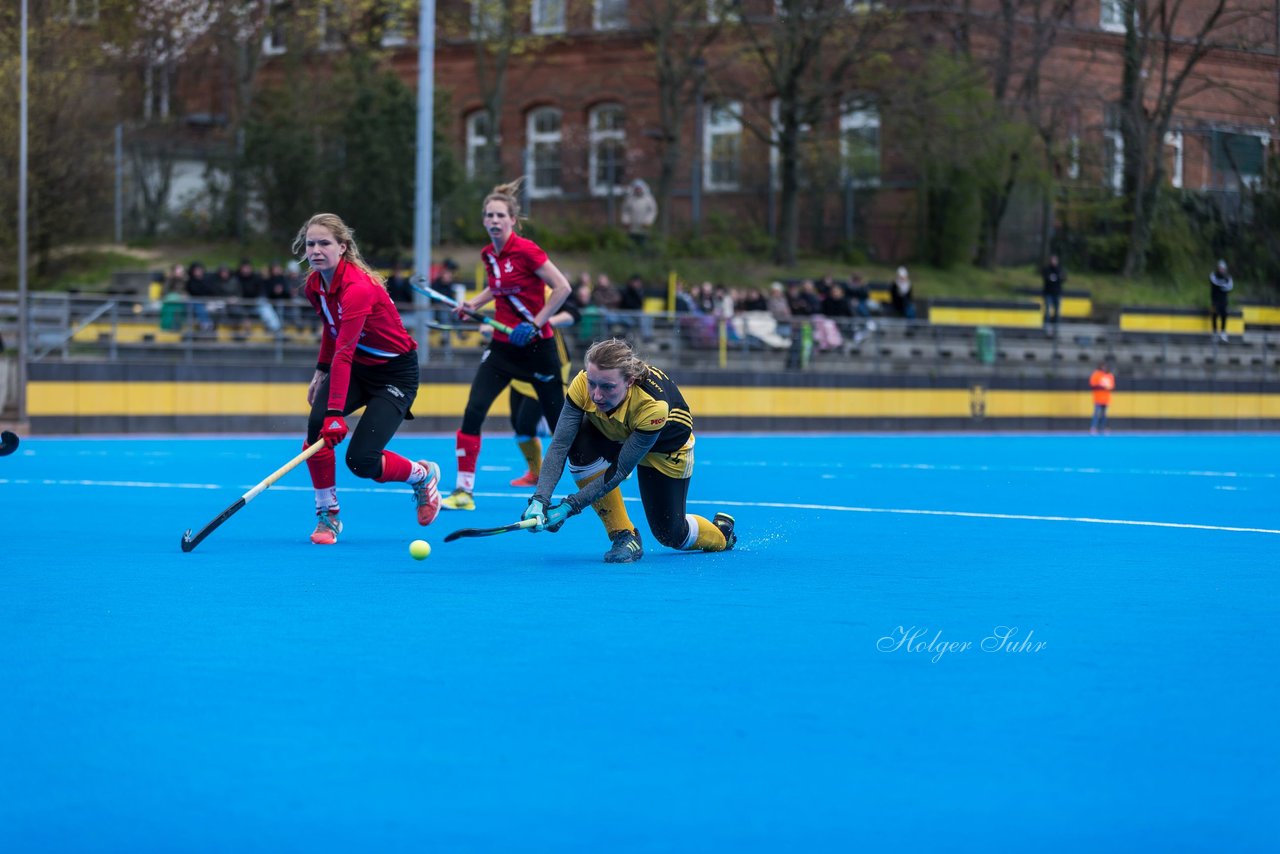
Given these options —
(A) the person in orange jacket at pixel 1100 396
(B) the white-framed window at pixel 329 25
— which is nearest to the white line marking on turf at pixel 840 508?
(A) the person in orange jacket at pixel 1100 396

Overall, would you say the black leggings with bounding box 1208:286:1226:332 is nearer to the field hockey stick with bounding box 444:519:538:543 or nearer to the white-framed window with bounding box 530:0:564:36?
the white-framed window with bounding box 530:0:564:36

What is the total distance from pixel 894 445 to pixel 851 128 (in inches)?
739

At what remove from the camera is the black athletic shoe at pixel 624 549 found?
935 cm

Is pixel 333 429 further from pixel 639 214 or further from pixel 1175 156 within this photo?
pixel 1175 156

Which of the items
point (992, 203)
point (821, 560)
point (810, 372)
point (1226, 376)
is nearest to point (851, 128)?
point (992, 203)

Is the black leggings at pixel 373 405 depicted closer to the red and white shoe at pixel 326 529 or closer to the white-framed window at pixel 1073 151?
the red and white shoe at pixel 326 529

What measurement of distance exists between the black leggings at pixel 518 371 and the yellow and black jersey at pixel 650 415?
371 cm

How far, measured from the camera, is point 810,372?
2922cm

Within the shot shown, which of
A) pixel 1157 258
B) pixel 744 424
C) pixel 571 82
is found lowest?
pixel 744 424

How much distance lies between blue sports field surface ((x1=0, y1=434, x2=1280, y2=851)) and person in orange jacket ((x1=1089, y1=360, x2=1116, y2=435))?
19.3 metres

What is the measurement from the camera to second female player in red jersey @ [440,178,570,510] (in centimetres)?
1266

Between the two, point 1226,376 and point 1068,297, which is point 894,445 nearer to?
point 1226,376

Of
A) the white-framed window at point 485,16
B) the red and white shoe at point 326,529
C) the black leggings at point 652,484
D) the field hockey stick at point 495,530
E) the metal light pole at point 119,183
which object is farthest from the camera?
the white-framed window at point 485,16

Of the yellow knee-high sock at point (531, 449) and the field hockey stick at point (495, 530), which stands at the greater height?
the field hockey stick at point (495, 530)
